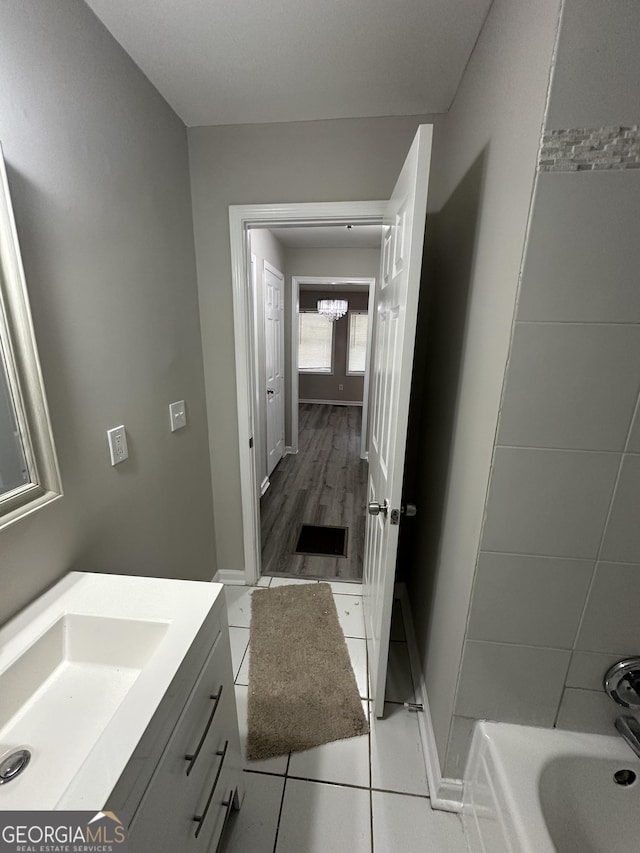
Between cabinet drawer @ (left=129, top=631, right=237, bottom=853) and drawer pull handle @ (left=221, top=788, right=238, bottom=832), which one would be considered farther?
drawer pull handle @ (left=221, top=788, right=238, bottom=832)

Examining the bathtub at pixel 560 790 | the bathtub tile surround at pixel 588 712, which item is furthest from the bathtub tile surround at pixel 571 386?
the bathtub at pixel 560 790

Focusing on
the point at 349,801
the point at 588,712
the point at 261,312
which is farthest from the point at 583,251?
the point at 261,312

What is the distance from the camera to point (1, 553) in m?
0.82

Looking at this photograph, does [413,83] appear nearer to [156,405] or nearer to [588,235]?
[588,235]

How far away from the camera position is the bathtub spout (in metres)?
0.91

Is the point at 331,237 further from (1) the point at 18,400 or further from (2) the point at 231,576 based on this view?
(1) the point at 18,400

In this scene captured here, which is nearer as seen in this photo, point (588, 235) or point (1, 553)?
point (588, 235)

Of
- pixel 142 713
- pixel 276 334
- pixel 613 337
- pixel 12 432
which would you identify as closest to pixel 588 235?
pixel 613 337

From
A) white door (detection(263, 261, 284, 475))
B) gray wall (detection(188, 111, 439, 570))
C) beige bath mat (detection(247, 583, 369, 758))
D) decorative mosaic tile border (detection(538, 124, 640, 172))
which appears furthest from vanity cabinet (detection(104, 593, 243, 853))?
white door (detection(263, 261, 284, 475))

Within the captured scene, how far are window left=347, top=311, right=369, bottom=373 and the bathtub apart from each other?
6145 mm

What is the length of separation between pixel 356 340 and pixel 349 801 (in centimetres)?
651

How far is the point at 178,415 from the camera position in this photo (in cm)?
156

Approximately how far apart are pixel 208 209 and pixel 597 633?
2.10 metres

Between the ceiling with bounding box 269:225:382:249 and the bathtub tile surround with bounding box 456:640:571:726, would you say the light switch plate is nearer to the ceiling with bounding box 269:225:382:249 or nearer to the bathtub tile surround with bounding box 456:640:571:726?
the bathtub tile surround with bounding box 456:640:571:726
